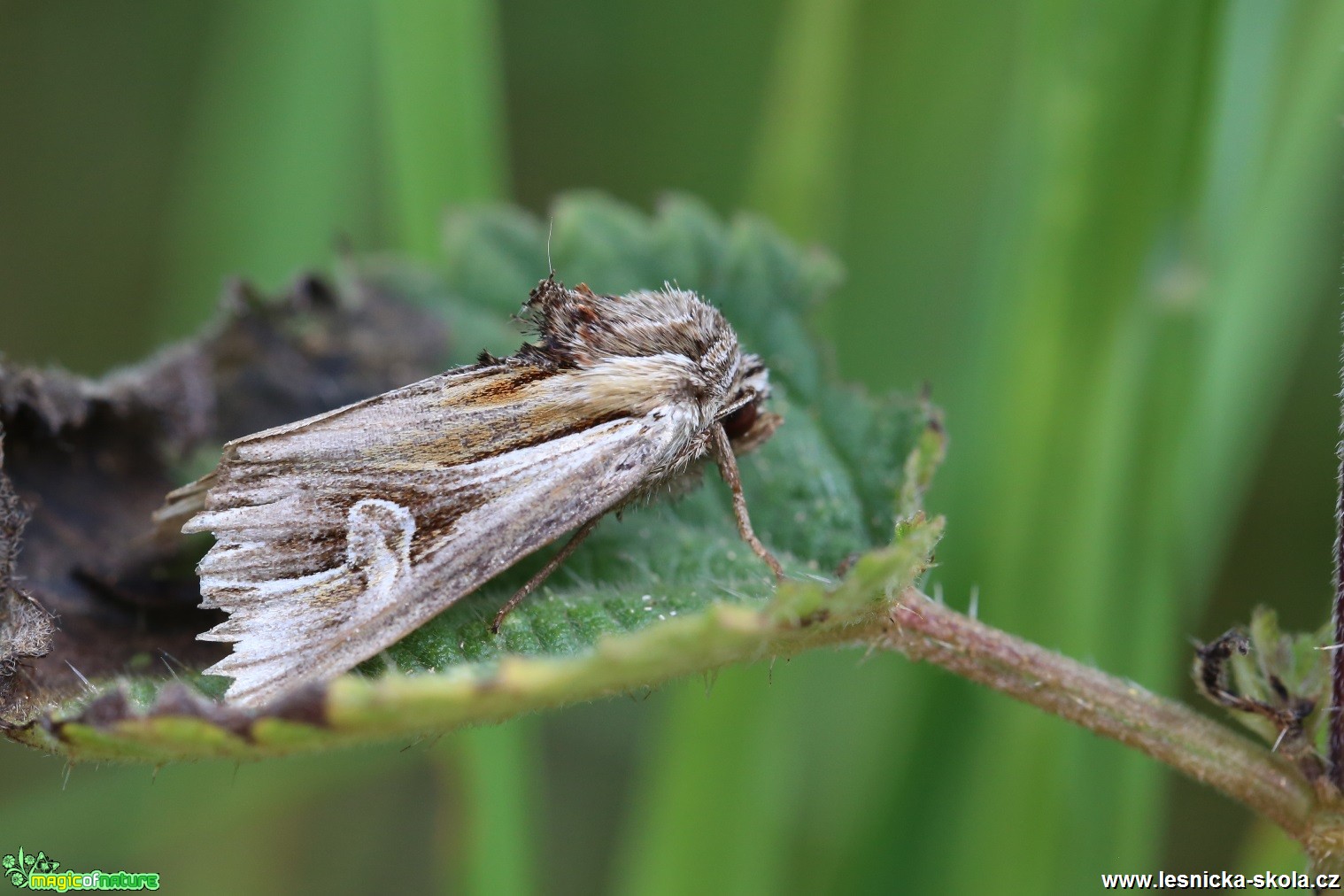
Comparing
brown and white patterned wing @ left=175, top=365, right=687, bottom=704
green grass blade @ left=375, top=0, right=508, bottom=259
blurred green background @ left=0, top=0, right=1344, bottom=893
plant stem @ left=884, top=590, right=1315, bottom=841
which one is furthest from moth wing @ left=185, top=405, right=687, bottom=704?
green grass blade @ left=375, top=0, right=508, bottom=259

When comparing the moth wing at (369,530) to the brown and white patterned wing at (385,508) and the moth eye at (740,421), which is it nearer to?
the brown and white patterned wing at (385,508)

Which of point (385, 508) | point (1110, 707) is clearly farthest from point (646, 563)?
point (1110, 707)

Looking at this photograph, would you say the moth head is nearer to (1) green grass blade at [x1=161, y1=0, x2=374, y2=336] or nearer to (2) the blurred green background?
(2) the blurred green background

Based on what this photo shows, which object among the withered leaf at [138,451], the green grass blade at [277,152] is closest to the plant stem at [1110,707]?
the withered leaf at [138,451]

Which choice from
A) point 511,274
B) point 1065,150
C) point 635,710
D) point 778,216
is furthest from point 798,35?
point 635,710

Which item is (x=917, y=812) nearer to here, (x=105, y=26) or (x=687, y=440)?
(x=687, y=440)
